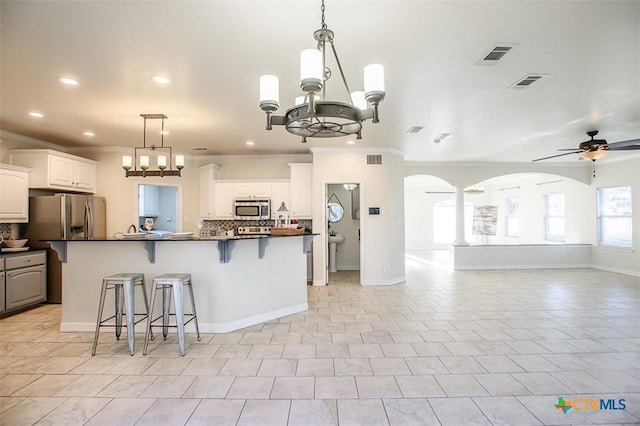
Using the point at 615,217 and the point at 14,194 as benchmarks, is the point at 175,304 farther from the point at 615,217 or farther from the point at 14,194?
the point at 615,217

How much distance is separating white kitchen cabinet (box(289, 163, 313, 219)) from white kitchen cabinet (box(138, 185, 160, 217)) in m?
3.59

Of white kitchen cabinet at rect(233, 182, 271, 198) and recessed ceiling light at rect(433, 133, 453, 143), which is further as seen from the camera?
white kitchen cabinet at rect(233, 182, 271, 198)

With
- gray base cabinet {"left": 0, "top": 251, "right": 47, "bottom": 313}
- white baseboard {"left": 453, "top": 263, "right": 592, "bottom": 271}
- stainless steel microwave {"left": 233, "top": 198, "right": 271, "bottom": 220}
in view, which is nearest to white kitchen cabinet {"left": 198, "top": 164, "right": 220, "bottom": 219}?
stainless steel microwave {"left": 233, "top": 198, "right": 271, "bottom": 220}

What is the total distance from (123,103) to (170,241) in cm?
169

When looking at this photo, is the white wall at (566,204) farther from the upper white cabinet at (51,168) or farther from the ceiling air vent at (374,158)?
the upper white cabinet at (51,168)

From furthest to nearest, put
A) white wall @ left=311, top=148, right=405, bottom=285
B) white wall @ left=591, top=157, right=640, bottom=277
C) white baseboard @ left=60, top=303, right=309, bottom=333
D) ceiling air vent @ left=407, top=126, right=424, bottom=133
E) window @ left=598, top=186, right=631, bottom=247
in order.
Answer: window @ left=598, top=186, right=631, bottom=247 < white wall @ left=591, top=157, right=640, bottom=277 < white wall @ left=311, top=148, right=405, bottom=285 < ceiling air vent @ left=407, top=126, right=424, bottom=133 < white baseboard @ left=60, top=303, right=309, bottom=333

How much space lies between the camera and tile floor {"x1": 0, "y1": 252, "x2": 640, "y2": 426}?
233 centimetres

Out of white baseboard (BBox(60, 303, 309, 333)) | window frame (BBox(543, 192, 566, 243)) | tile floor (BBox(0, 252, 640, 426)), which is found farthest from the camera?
window frame (BBox(543, 192, 566, 243))

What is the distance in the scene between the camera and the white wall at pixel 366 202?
661 cm

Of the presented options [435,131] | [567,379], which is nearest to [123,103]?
[435,131]

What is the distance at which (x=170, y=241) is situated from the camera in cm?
401

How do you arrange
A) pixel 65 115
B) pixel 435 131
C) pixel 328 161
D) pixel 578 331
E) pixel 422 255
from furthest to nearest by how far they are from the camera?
pixel 422 255 < pixel 328 161 < pixel 435 131 < pixel 65 115 < pixel 578 331

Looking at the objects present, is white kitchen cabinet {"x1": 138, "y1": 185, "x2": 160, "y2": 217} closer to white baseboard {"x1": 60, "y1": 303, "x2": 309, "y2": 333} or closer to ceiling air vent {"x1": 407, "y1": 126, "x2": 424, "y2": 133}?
white baseboard {"x1": 60, "y1": 303, "x2": 309, "y2": 333}

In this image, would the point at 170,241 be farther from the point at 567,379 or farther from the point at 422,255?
the point at 422,255
